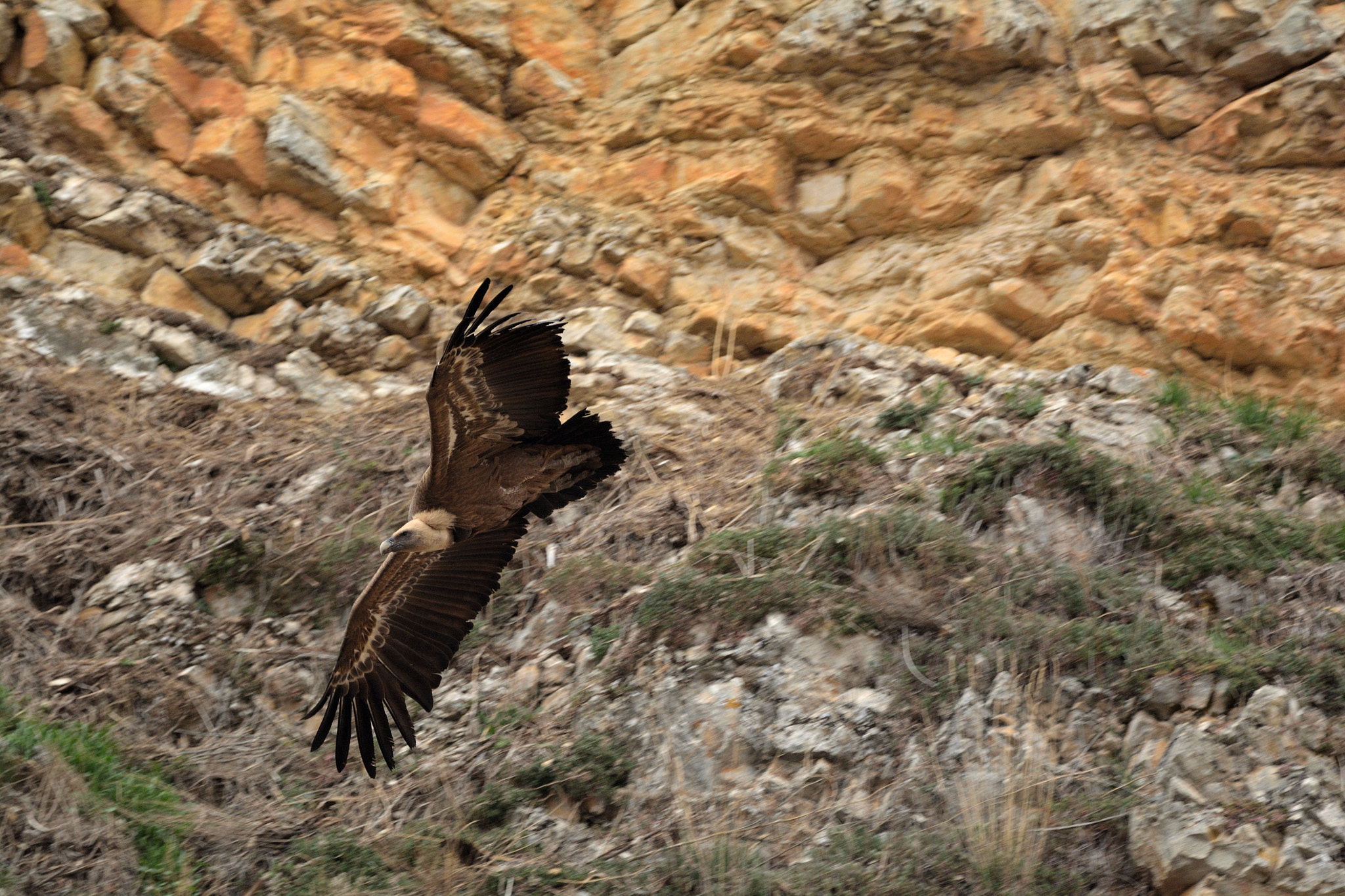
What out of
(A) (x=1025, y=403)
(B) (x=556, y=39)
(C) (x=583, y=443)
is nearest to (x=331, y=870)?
(C) (x=583, y=443)

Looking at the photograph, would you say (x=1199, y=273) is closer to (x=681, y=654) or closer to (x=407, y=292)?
(x=681, y=654)

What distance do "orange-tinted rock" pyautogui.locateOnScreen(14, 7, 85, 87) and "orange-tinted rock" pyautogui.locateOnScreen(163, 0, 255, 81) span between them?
0.72m

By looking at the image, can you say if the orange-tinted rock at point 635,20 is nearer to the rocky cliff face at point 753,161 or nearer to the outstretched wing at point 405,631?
the rocky cliff face at point 753,161

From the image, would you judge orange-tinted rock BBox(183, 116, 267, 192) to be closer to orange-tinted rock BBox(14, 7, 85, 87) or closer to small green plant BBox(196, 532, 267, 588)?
orange-tinted rock BBox(14, 7, 85, 87)

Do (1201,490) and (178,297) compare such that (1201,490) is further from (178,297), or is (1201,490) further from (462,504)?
(178,297)

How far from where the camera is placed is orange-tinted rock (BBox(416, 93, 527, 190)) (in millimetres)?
9594

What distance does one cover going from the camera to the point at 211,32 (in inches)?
372

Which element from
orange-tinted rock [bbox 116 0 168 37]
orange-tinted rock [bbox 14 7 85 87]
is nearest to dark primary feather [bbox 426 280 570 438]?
Answer: orange-tinted rock [bbox 116 0 168 37]

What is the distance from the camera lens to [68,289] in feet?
28.2

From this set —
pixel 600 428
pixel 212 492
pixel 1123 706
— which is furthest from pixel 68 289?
pixel 1123 706

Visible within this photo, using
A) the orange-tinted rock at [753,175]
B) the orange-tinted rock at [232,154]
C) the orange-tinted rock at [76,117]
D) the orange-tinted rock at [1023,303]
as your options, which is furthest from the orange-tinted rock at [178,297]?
the orange-tinted rock at [1023,303]

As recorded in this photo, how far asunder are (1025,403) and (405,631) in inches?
153

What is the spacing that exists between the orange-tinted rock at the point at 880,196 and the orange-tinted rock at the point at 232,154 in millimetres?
4493

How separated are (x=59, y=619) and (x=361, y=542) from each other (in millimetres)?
1661
